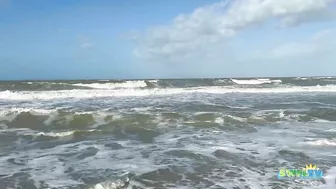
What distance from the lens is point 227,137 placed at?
956cm

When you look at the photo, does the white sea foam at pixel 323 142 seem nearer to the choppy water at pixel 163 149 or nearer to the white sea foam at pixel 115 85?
the choppy water at pixel 163 149

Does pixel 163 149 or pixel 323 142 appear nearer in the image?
pixel 163 149

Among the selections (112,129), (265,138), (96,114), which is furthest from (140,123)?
(265,138)

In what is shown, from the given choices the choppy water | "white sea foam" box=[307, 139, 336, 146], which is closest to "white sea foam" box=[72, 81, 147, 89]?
the choppy water

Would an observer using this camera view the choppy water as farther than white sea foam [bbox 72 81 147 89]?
No

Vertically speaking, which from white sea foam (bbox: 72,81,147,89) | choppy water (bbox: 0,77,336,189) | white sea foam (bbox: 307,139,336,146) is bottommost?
choppy water (bbox: 0,77,336,189)

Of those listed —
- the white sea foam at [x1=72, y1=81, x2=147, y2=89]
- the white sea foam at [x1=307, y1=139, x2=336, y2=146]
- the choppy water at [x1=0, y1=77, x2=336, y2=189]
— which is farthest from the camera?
the white sea foam at [x1=72, y1=81, x2=147, y2=89]

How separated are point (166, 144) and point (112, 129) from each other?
2.93 metres

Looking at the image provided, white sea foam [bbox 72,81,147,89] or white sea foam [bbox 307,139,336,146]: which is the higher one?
white sea foam [bbox 72,81,147,89]

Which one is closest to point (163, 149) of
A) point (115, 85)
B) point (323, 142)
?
point (323, 142)

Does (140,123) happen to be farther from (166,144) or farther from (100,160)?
Result: (100,160)

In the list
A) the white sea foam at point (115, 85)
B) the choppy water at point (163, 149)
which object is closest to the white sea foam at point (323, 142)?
the choppy water at point (163, 149)

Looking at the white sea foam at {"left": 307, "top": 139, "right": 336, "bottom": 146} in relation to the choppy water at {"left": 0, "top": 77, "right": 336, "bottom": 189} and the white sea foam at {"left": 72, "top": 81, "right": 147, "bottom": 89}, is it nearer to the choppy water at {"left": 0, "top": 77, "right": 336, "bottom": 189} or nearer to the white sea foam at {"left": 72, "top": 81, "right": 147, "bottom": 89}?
the choppy water at {"left": 0, "top": 77, "right": 336, "bottom": 189}

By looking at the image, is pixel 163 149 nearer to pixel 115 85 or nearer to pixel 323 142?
pixel 323 142
